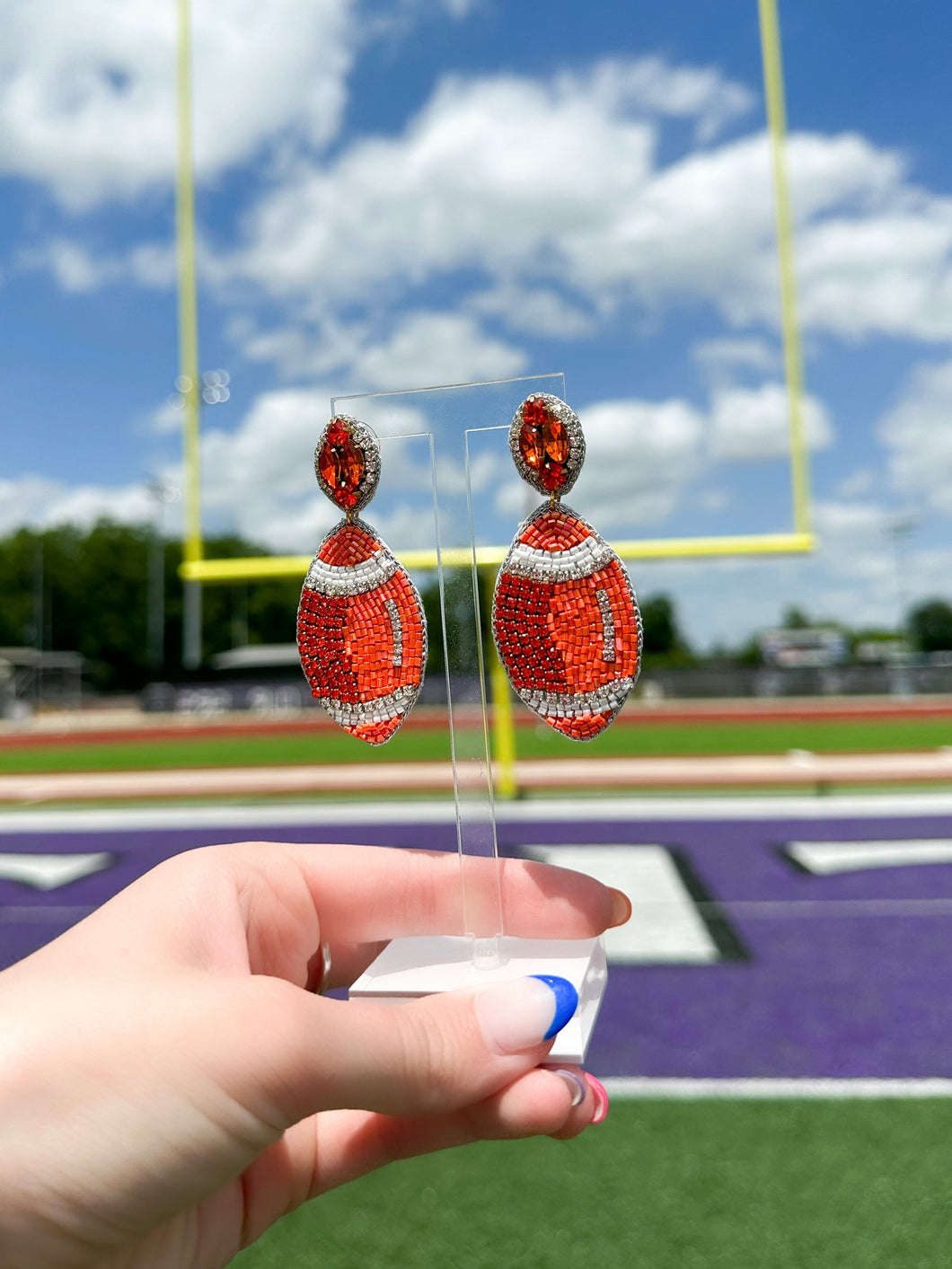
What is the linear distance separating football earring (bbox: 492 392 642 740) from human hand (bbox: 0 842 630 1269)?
0.85 feet

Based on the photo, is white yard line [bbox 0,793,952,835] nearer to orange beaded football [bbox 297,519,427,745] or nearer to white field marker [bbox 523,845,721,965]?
white field marker [bbox 523,845,721,965]

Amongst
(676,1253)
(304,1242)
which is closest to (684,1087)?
(676,1253)

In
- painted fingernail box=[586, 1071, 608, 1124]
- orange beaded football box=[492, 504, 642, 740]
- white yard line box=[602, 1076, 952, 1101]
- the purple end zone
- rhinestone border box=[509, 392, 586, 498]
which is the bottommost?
white yard line box=[602, 1076, 952, 1101]

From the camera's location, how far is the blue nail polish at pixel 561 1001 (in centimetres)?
83

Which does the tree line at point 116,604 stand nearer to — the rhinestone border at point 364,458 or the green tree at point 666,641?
the green tree at point 666,641

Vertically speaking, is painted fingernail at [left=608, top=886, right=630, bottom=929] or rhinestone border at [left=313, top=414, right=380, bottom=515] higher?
rhinestone border at [left=313, top=414, right=380, bottom=515]

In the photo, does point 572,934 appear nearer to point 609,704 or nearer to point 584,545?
point 609,704

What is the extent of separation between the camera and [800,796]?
8.06 meters

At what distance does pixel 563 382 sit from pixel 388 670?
0.34m

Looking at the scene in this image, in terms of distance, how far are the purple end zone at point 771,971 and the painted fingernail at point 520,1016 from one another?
2412 mm

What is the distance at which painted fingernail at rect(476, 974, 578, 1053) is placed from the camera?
32.3 inches

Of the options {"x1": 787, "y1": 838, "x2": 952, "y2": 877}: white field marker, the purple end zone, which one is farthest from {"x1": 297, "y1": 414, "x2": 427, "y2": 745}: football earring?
{"x1": 787, "y1": 838, "x2": 952, "y2": 877}: white field marker

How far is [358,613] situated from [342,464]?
15 centimetres

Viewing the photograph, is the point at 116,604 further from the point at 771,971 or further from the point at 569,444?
the point at 569,444
